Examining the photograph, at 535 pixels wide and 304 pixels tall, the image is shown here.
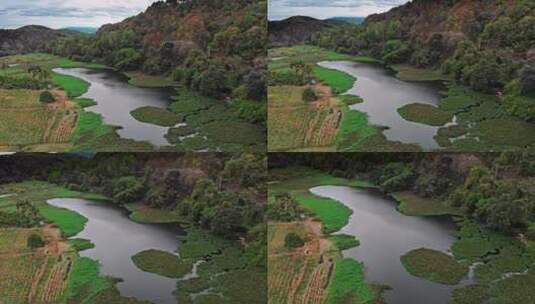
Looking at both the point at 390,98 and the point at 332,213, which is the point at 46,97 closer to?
the point at 332,213

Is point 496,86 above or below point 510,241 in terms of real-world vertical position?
above

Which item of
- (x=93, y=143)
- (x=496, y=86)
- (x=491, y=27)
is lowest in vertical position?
(x=93, y=143)

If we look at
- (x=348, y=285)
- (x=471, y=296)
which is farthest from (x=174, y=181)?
(x=471, y=296)

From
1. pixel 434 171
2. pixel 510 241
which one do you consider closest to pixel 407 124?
pixel 434 171

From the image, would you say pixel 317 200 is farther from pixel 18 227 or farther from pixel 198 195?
pixel 18 227

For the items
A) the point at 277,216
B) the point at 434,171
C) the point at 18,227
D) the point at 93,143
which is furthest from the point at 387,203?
the point at 18,227

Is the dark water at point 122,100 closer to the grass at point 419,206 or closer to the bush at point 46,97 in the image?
the bush at point 46,97
